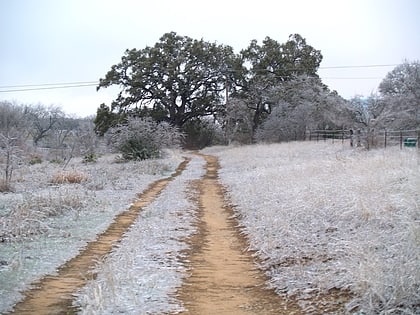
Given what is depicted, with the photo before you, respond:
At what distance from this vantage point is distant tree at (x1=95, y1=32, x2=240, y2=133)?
5866 centimetres

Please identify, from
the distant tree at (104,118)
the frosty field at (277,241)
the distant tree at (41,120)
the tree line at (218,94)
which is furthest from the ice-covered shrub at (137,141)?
the distant tree at (41,120)

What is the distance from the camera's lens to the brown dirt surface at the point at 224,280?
6.09 m

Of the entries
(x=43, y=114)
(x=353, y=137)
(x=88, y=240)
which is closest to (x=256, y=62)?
(x=353, y=137)

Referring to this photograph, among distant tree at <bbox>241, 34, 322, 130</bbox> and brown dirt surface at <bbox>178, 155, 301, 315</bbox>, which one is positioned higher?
distant tree at <bbox>241, 34, 322, 130</bbox>

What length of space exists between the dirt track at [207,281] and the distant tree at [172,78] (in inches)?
1878

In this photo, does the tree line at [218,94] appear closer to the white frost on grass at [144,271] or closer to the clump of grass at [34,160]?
the clump of grass at [34,160]

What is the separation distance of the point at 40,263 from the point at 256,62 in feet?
180

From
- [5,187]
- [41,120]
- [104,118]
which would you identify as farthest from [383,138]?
[41,120]

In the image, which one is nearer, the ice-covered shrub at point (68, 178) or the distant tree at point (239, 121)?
the ice-covered shrub at point (68, 178)

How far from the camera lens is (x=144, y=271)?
7.80 metres

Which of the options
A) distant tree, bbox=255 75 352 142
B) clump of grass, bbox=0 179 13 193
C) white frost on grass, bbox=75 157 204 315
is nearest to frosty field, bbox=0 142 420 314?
white frost on grass, bbox=75 157 204 315

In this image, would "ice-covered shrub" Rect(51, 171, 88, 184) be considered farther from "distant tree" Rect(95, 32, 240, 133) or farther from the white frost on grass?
"distant tree" Rect(95, 32, 240, 133)

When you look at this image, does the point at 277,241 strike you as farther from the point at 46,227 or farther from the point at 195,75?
the point at 195,75

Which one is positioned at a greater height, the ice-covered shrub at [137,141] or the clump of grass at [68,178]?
the ice-covered shrub at [137,141]
